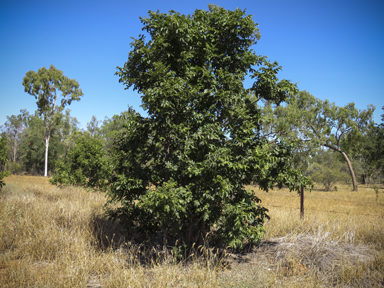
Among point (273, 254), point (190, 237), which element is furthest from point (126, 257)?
point (273, 254)

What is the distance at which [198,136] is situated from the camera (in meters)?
5.39

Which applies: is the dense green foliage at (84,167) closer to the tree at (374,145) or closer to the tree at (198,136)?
the tree at (198,136)

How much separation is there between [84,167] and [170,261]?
13.2 meters

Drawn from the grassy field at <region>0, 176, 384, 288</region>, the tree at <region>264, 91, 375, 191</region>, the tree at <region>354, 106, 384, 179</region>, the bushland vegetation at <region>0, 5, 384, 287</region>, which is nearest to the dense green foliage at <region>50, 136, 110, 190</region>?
the grassy field at <region>0, 176, 384, 288</region>

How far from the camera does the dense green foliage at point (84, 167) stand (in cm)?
1709

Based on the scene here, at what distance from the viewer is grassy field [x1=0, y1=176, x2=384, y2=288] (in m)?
5.11

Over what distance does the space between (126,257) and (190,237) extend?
5.63 feet

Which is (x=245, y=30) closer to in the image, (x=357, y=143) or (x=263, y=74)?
(x=263, y=74)

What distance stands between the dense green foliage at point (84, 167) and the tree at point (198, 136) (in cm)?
1166

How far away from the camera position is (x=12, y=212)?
8.52 m

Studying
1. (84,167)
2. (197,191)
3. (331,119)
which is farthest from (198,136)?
(331,119)

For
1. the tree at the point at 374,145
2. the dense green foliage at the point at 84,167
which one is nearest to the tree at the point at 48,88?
the dense green foliage at the point at 84,167

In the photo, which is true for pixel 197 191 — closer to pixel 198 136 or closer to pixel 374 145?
pixel 198 136

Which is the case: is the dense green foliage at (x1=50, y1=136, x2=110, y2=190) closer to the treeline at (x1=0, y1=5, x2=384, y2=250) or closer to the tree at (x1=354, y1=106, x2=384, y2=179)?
the treeline at (x1=0, y1=5, x2=384, y2=250)
